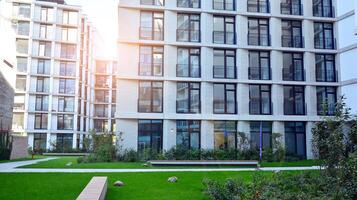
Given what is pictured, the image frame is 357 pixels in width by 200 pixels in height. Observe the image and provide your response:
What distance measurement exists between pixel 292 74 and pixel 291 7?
5.85 metres

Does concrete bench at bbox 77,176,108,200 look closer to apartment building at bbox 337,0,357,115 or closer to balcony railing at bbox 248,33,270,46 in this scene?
balcony railing at bbox 248,33,270,46

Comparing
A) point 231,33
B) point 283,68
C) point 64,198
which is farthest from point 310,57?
point 64,198

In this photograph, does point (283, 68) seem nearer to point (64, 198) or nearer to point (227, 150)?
point (227, 150)

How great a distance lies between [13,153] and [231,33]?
21519 millimetres

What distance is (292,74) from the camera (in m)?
28.4

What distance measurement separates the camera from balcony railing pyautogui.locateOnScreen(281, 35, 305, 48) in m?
28.6

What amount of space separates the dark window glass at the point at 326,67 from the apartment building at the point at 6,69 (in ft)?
83.6

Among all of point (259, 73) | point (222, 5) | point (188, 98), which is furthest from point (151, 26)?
point (259, 73)

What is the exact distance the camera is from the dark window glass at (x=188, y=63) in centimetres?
2702

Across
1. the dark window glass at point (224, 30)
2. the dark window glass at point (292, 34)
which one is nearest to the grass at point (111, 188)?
the dark window glass at point (224, 30)

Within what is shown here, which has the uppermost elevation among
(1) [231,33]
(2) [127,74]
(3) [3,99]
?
(1) [231,33]

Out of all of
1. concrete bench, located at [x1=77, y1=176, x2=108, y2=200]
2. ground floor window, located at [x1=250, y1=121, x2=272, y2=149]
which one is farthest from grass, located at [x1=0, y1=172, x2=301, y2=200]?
ground floor window, located at [x1=250, y1=121, x2=272, y2=149]

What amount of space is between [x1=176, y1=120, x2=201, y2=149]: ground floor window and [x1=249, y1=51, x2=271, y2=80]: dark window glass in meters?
6.22

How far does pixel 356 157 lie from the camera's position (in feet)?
25.7
